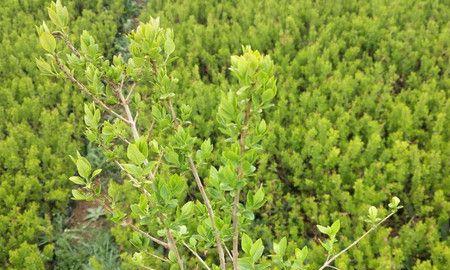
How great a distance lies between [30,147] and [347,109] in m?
2.81

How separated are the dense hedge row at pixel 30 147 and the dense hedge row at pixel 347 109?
1188 millimetres

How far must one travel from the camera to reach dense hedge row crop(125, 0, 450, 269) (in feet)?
11.4

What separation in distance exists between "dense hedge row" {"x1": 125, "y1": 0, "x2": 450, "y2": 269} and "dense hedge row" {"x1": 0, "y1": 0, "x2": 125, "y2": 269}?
1188 mm

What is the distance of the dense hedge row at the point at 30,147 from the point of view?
359cm

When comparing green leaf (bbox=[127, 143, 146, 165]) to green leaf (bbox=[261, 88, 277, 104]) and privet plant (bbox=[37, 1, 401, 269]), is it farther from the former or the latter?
green leaf (bbox=[261, 88, 277, 104])

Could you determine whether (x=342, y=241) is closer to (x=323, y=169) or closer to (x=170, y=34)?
(x=323, y=169)

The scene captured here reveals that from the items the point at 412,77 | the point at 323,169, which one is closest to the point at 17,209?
the point at 323,169

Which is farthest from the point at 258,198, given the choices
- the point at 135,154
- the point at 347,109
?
the point at 347,109

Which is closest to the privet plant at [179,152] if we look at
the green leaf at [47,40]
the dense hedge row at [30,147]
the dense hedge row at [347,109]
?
the green leaf at [47,40]

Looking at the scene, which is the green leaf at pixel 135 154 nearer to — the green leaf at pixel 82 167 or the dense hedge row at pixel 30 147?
the green leaf at pixel 82 167

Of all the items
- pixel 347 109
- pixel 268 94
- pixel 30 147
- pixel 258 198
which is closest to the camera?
pixel 268 94

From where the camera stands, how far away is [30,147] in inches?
168

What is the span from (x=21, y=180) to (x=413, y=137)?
3.18m

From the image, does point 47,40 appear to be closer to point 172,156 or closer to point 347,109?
point 172,156
